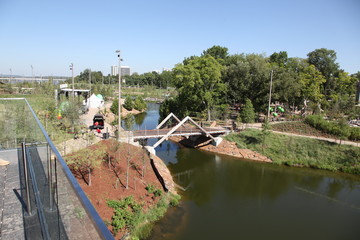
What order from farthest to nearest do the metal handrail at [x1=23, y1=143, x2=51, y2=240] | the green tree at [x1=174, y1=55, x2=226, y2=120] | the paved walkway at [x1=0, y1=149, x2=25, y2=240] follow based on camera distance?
the green tree at [x1=174, y1=55, x2=226, y2=120] < the paved walkway at [x1=0, y1=149, x2=25, y2=240] < the metal handrail at [x1=23, y1=143, x2=51, y2=240]

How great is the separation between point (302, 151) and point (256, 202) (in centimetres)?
1115

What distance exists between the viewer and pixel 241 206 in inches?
644

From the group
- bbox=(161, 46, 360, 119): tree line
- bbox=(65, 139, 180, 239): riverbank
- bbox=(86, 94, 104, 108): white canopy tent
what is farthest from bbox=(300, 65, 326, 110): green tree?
bbox=(86, 94, 104, 108): white canopy tent

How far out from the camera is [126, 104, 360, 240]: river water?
533 inches

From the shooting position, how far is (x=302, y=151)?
A: 2550 centimetres

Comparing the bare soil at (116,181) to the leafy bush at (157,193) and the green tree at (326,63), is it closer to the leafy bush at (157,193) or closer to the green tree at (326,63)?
the leafy bush at (157,193)

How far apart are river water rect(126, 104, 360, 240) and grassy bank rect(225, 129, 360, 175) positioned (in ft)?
3.57

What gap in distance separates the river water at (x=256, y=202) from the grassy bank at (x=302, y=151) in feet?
3.57

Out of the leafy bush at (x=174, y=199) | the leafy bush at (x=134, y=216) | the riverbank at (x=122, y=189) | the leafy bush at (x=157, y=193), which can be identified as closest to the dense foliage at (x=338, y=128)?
the leafy bush at (x=174, y=199)

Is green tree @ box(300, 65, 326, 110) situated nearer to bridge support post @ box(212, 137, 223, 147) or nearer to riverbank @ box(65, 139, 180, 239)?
bridge support post @ box(212, 137, 223, 147)

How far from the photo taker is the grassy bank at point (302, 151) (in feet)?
77.1

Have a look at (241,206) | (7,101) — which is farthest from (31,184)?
(241,206)

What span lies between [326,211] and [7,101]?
17.6 metres

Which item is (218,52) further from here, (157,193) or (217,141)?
(157,193)
